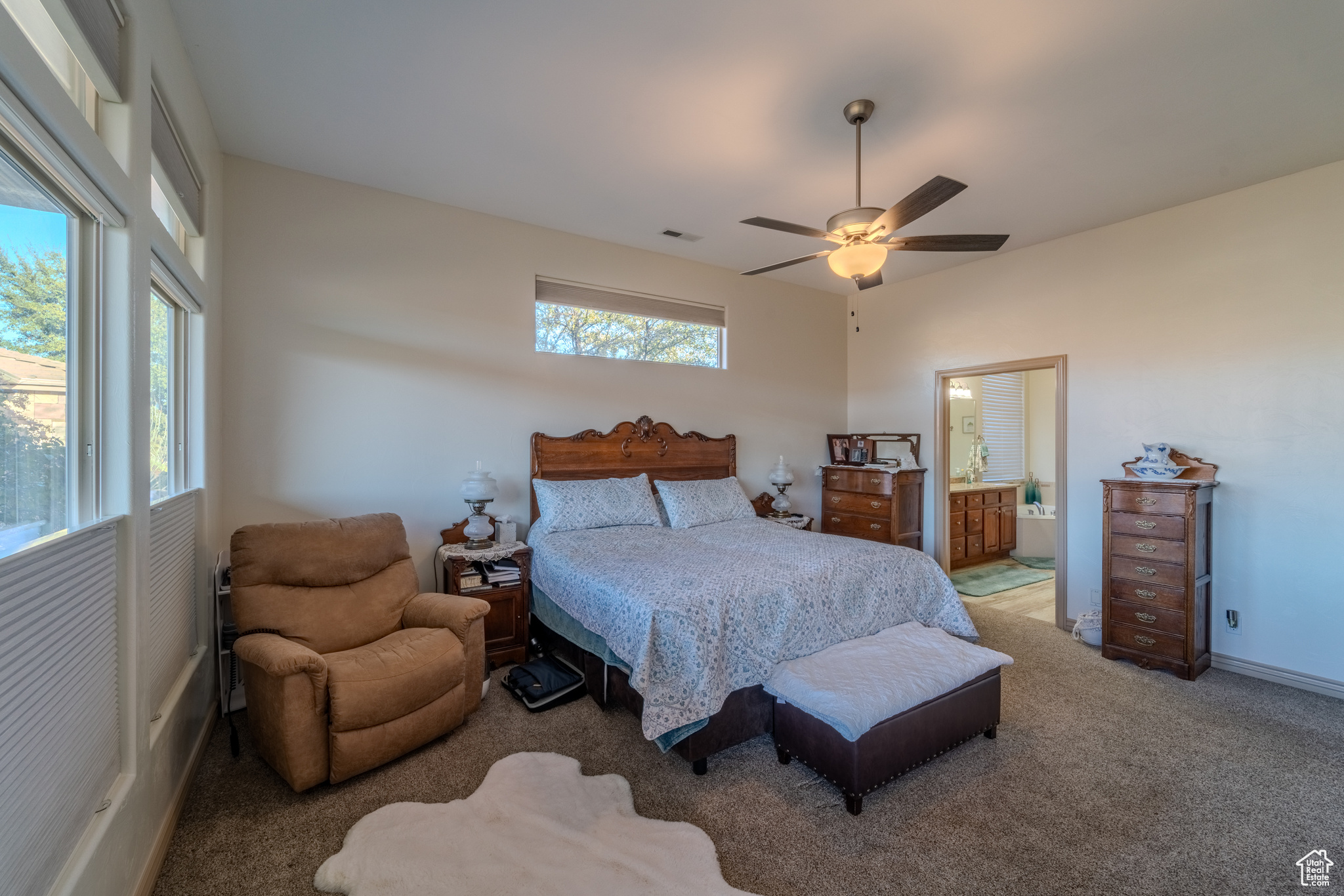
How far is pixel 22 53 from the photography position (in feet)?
3.42

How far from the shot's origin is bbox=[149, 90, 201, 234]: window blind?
1.92 metres

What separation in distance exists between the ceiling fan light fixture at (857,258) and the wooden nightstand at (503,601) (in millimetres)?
2406

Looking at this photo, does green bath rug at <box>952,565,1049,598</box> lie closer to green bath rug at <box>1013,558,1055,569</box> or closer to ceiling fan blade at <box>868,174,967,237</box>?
green bath rug at <box>1013,558,1055,569</box>

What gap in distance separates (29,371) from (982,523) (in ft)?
22.3

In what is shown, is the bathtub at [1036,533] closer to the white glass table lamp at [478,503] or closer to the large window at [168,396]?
the white glass table lamp at [478,503]

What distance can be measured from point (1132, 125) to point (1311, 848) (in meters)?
3.05

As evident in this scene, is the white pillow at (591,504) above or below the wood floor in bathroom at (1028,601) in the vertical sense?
above

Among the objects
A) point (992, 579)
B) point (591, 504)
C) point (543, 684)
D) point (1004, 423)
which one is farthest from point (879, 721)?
point (1004, 423)

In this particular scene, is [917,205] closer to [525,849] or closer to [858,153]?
[858,153]

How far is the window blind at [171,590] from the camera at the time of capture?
191cm

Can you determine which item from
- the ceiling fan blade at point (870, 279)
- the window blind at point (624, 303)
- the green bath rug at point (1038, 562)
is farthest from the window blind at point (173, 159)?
the green bath rug at point (1038, 562)

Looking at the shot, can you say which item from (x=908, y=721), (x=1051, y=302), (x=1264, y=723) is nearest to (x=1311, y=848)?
(x=1264, y=723)

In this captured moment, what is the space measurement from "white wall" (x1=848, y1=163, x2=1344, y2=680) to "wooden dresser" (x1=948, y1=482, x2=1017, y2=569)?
5.13 ft

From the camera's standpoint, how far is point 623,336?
446cm
